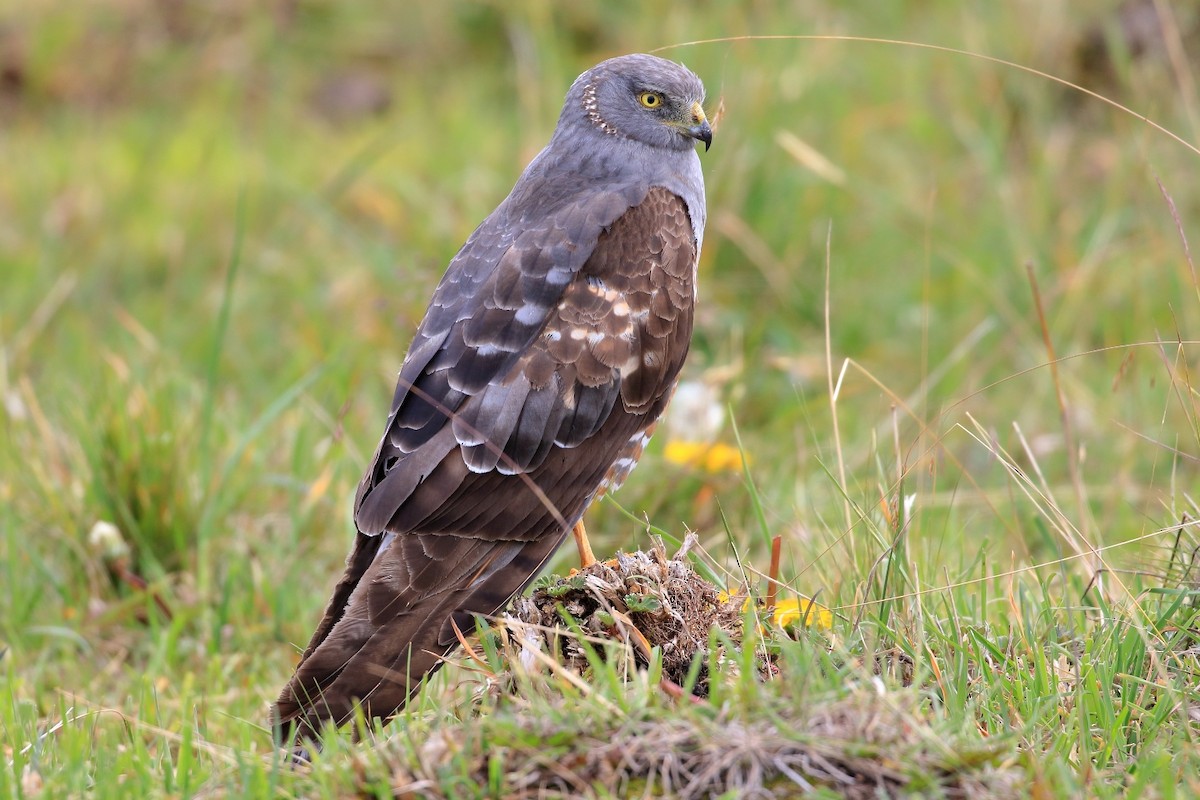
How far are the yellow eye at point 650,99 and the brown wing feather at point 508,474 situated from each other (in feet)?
1.25

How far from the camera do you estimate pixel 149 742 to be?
3.63 metres

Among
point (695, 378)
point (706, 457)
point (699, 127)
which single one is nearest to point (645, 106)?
point (699, 127)

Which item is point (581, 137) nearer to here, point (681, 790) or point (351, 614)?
point (351, 614)

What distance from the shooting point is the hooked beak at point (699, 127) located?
4.36m

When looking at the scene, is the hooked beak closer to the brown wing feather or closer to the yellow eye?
the yellow eye

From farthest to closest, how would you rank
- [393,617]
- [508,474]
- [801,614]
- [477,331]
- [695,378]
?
[695,378] → [477,331] → [508,474] → [393,617] → [801,614]

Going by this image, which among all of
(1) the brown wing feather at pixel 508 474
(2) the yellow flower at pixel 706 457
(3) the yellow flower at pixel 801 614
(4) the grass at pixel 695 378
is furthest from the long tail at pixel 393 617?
(2) the yellow flower at pixel 706 457

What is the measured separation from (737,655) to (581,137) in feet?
6.76

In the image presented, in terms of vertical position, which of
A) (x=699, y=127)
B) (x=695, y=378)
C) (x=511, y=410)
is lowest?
(x=695, y=378)

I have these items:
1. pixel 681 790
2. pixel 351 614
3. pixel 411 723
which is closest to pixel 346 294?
pixel 351 614

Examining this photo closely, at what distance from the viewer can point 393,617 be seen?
11.0ft

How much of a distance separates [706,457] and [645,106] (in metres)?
1.22

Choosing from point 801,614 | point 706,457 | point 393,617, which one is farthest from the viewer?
point 706,457

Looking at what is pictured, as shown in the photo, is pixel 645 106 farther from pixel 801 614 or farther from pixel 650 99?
pixel 801 614
